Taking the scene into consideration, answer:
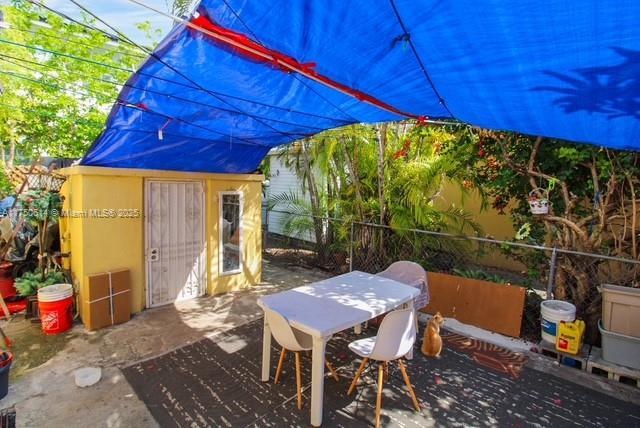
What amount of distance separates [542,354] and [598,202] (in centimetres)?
207

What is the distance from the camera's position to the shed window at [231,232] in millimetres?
6234

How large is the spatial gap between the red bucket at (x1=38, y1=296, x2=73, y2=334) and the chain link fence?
4658mm

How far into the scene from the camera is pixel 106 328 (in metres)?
4.60

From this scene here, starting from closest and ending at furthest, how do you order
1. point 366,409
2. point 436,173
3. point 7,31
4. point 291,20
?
point 291,20 < point 366,409 < point 436,173 < point 7,31

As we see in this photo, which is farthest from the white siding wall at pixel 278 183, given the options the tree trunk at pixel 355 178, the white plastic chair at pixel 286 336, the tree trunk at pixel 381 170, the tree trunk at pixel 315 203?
the white plastic chair at pixel 286 336

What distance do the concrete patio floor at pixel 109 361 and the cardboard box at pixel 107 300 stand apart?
0.14m

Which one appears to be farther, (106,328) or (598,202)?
(106,328)

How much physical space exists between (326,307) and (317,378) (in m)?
0.69

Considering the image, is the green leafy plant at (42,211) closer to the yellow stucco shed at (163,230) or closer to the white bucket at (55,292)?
the yellow stucco shed at (163,230)

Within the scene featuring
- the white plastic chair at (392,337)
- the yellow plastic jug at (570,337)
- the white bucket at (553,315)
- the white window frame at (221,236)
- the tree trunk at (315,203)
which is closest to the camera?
the white plastic chair at (392,337)

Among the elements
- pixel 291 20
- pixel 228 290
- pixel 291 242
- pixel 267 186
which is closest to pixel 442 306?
pixel 228 290

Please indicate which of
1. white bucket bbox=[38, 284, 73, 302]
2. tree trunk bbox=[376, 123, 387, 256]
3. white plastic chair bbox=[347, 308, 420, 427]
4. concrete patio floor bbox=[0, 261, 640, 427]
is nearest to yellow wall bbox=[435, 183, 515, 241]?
tree trunk bbox=[376, 123, 387, 256]

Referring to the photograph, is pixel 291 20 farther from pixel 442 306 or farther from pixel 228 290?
pixel 228 290

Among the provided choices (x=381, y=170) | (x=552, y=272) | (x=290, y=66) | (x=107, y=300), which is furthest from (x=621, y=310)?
(x=107, y=300)
